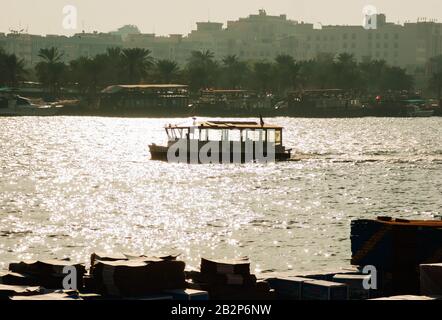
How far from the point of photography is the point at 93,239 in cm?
5691

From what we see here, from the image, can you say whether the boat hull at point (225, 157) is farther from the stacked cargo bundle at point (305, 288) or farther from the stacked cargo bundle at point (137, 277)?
the stacked cargo bundle at point (137, 277)

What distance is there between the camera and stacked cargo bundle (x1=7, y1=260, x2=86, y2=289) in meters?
30.7

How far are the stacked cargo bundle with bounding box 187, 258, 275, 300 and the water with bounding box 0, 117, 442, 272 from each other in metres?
16.1

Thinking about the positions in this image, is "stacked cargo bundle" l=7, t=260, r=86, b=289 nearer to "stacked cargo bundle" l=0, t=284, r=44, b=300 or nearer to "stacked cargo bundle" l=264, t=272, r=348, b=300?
"stacked cargo bundle" l=0, t=284, r=44, b=300

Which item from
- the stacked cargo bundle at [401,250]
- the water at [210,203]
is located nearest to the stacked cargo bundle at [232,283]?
the stacked cargo bundle at [401,250]

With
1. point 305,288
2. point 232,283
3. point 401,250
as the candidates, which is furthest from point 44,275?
point 401,250

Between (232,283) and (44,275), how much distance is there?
5.03 m

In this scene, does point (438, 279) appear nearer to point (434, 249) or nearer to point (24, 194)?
point (434, 249)

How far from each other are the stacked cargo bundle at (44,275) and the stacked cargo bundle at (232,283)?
3271 millimetres

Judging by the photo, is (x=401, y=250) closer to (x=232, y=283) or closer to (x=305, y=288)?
(x=305, y=288)

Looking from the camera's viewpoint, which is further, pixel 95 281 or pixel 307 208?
pixel 307 208

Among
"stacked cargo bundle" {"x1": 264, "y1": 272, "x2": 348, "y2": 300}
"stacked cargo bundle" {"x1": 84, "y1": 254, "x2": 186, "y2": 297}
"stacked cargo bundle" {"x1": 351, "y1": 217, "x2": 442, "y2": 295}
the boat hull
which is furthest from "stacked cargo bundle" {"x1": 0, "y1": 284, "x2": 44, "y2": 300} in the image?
the boat hull
